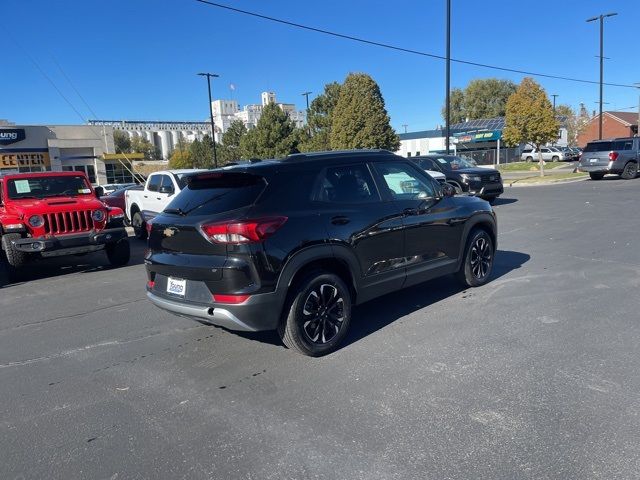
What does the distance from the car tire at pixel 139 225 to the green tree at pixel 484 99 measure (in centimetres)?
8048

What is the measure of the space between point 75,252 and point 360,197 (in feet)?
18.7

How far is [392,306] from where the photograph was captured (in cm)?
577

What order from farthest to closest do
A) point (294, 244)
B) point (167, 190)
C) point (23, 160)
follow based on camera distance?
point (23, 160)
point (167, 190)
point (294, 244)

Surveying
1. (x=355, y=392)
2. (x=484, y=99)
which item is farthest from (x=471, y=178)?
(x=484, y=99)

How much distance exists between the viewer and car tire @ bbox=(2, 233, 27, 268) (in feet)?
25.9

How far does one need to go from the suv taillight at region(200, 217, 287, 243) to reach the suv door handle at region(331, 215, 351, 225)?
0.60 m

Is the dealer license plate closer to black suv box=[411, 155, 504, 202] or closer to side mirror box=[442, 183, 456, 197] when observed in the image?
side mirror box=[442, 183, 456, 197]

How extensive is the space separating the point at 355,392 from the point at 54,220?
6.85 meters

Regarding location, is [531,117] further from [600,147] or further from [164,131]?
[164,131]

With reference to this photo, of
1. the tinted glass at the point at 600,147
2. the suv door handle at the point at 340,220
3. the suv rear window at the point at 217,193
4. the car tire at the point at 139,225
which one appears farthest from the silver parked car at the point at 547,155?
the suv rear window at the point at 217,193

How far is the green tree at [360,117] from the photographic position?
37.2 metres

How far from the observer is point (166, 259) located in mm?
4508

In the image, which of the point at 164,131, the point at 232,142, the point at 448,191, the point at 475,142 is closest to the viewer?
the point at 448,191

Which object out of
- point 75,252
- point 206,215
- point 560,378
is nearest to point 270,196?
point 206,215
